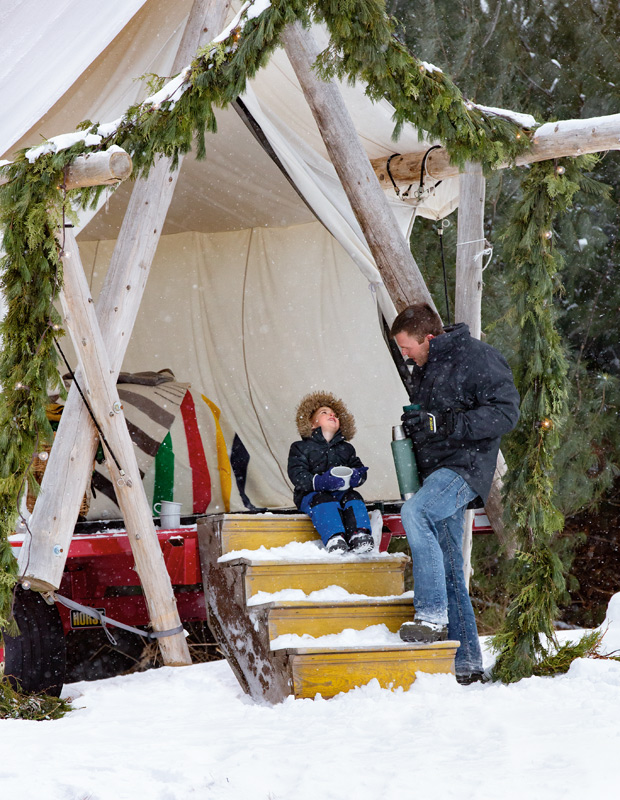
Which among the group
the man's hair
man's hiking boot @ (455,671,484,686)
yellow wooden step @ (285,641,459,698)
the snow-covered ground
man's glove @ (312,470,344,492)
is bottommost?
man's hiking boot @ (455,671,484,686)

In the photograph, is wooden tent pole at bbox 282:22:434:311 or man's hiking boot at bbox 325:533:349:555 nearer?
man's hiking boot at bbox 325:533:349:555

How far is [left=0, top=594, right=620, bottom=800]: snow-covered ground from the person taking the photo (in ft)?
7.16

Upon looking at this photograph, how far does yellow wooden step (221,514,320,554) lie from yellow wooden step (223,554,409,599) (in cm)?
14

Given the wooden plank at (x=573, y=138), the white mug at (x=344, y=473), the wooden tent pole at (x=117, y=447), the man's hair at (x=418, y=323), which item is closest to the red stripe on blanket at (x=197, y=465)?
the wooden tent pole at (x=117, y=447)

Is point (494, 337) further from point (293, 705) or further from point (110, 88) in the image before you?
point (293, 705)

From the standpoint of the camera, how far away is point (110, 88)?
13.2 feet

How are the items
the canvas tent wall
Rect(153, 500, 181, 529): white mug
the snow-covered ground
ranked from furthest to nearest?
the canvas tent wall → Rect(153, 500, 181, 529): white mug → the snow-covered ground

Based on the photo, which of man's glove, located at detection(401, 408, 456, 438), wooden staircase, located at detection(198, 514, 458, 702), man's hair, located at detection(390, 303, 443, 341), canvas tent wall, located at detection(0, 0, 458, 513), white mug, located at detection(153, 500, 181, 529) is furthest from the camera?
canvas tent wall, located at detection(0, 0, 458, 513)

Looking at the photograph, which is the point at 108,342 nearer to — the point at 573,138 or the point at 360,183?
the point at 360,183

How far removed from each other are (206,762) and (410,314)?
2021 millimetres

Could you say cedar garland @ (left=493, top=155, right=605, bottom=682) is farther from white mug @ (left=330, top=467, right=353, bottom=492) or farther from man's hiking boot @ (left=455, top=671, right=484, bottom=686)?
white mug @ (left=330, top=467, right=353, bottom=492)

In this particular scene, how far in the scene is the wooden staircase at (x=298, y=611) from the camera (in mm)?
3135

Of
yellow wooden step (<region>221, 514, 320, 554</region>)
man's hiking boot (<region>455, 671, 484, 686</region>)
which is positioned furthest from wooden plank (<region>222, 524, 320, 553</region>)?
man's hiking boot (<region>455, 671, 484, 686</region>)

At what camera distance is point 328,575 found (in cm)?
369
